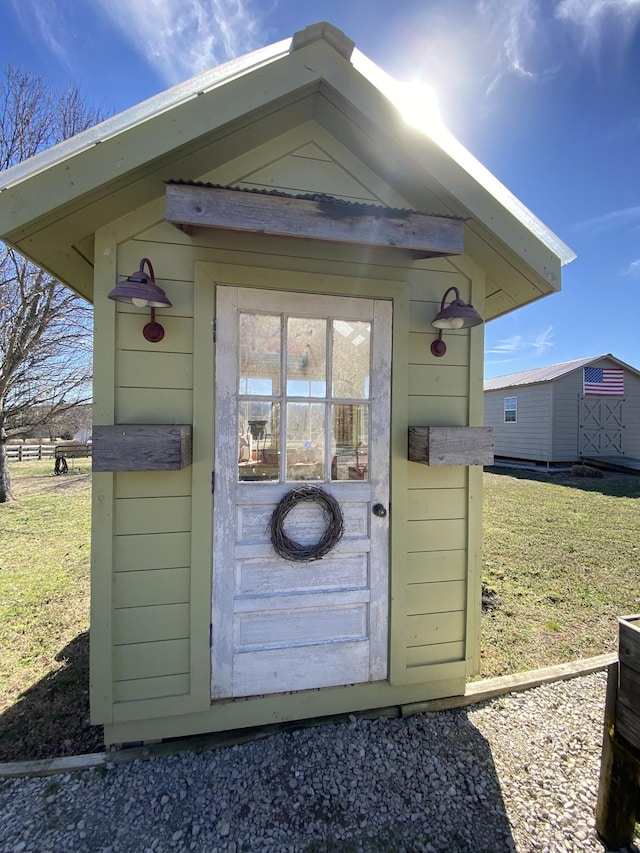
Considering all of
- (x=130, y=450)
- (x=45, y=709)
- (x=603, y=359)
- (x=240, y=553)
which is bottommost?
(x=45, y=709)

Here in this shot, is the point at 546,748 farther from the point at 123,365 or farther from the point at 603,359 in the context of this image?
the point at 603,359

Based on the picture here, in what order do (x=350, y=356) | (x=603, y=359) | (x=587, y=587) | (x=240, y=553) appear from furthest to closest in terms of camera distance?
(x=603, y=359) < (x=587, y=587) < (x=350, y=356) < (x=240, y=553)

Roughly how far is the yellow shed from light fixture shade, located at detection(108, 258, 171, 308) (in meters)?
0.01

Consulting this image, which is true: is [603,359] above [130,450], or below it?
above

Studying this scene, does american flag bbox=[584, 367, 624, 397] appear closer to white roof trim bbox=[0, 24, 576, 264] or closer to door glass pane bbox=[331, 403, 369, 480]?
white roof trim bbox=[0, 24, 576, 264]

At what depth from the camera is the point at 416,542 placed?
1.99 metres

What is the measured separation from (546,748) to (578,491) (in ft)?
27.0

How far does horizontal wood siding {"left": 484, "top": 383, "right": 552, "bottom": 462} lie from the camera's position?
39.1 feet

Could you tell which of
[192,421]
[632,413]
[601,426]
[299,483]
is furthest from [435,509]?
[632,413]

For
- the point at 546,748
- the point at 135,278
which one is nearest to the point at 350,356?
the point at 135,278

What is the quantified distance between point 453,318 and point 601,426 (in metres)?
13.4

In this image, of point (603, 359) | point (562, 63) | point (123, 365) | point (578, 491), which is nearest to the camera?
point (123, 365)

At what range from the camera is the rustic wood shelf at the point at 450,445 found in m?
1.80

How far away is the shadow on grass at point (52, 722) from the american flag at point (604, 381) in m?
14.2
